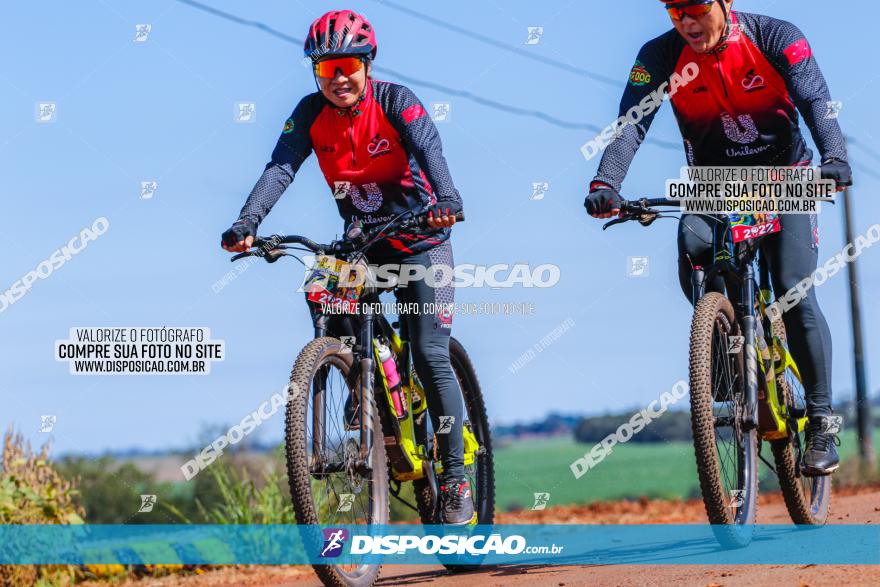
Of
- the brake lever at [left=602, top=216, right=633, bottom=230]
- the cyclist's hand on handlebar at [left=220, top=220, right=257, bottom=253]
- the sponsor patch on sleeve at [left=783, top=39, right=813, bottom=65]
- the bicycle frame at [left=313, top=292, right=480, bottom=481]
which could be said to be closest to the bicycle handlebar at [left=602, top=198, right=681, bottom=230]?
the brake lever at [left=602, top=216, right=633, bottom=230]

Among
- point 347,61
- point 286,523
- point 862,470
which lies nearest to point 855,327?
point 862,470

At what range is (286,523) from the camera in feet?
32.7

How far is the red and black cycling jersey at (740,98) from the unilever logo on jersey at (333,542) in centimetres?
217

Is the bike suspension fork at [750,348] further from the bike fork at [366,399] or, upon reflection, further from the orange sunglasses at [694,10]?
the bike fork at [366,399]

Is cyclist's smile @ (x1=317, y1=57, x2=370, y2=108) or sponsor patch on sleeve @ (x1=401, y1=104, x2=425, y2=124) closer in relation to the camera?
cyclist's smile @ (x1=317, y1=57, x2=370, y2=108)

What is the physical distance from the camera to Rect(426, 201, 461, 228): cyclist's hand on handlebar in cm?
613

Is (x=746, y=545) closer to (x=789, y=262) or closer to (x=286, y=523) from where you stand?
(x=789, y=262)

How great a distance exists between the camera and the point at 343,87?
649cm

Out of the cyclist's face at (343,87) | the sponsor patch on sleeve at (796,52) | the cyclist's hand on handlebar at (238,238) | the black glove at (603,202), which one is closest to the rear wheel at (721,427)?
the black glove at (603,202)

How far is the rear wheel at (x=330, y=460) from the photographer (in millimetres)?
5754

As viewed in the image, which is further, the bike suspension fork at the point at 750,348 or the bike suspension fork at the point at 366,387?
the bike suspension fork at the point at 750,348

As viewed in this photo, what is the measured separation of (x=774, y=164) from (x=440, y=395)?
7.25 feet

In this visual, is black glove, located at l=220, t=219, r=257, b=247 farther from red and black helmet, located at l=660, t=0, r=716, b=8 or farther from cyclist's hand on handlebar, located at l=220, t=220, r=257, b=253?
red and black helmet, located at l=660, t=0, r=716, b=8

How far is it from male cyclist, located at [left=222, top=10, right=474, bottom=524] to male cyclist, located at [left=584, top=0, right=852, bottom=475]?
0.94m
